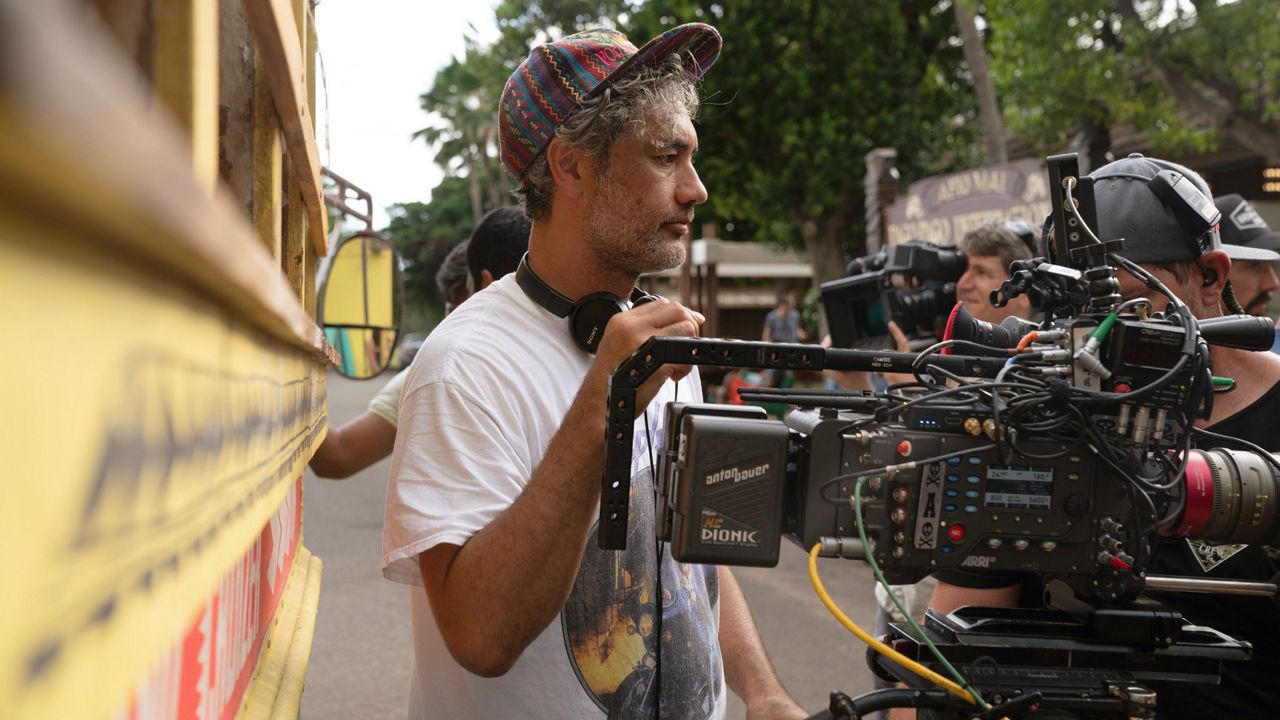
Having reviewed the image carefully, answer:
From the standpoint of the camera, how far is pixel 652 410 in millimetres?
2088

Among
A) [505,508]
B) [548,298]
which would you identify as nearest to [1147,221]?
[548,298]

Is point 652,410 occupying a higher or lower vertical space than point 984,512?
higher

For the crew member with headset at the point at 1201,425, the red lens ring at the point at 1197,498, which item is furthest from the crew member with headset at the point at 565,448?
the red lens ring at the point at 1197,498

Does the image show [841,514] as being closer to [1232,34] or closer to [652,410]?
[652,410]

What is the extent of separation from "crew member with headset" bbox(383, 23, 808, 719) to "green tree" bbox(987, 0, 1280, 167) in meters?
9.34

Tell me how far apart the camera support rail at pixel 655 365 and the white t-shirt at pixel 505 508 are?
0.22 m

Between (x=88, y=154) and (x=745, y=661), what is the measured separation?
2.00m

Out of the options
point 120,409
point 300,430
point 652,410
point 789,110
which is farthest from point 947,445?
point 789,110

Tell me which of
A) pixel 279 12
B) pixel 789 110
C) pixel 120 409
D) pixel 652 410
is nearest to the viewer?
pixel 120 409

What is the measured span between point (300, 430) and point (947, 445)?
1045 mm

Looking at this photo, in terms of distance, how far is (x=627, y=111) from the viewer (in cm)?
198

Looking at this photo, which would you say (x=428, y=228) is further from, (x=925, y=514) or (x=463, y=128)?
(x=925, y=514)

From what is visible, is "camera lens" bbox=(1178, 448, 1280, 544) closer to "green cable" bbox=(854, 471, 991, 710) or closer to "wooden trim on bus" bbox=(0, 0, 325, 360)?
"green cable" bbox=(854, 471, 991, 710)

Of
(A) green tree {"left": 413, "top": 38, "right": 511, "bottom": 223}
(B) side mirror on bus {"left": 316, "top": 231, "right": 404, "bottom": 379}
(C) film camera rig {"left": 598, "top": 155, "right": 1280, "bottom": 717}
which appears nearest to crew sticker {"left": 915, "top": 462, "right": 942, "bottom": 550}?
(C) film camera rig {"left": 598, "top": 155, "right": 1280, "bottom": 717}
